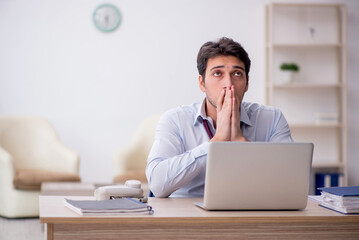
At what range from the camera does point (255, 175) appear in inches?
69.2

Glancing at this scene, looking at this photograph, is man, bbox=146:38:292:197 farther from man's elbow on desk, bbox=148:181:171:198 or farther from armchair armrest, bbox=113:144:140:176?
armchair armrest, bbox=113:144:140:176

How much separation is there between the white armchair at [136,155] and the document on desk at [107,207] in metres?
3.09

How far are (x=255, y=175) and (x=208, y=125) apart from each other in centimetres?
73

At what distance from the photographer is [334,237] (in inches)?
69.7

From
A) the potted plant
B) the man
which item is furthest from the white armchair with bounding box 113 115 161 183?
the man

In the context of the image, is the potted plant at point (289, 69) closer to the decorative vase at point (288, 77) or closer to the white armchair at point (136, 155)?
the decorative vase at point (288, 77)

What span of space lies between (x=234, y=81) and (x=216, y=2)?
3904mm

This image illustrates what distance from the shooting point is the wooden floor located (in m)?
4.19

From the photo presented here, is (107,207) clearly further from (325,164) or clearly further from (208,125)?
(325,164)

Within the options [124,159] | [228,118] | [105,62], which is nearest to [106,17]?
[105,62]

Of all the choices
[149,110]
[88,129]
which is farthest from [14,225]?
[149,110]

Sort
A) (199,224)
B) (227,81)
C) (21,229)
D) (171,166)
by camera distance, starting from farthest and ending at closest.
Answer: (21,229)
(227,81)
(171,166)
(199,224)

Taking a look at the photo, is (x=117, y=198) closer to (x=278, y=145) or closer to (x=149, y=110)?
(x=278, y=145)

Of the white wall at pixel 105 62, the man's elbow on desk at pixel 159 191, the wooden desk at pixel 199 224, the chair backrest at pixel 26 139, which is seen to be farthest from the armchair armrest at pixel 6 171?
the wooden desk at pixel 199 224
